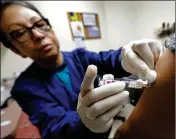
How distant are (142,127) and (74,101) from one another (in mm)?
175

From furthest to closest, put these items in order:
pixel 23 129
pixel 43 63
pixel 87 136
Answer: pixel 23 129 → pixel 43 63 → pixel 87 136

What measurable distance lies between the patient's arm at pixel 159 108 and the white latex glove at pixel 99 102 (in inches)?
1.5

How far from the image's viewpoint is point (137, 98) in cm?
28

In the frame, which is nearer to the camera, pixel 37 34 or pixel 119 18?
pixel 37 34

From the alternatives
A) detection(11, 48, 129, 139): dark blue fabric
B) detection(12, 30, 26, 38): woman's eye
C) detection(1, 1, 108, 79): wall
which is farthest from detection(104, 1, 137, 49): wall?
detection(12, 30, 26, 38): woman's eye

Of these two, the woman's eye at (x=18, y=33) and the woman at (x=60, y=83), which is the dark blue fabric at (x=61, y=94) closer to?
the woman at (x=60, y=83)

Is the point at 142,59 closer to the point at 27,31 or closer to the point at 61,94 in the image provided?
the point at 61,94

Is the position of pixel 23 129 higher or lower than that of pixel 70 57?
lower

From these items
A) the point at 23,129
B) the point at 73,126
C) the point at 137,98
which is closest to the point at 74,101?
the point at 73,126

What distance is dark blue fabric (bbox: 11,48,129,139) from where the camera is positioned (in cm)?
35

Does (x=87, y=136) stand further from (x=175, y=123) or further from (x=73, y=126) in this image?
(x=175, y=123)

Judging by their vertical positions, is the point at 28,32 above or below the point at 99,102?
above

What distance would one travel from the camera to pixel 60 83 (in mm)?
401

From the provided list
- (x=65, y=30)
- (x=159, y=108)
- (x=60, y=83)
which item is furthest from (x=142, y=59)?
(x=65, y=30)
